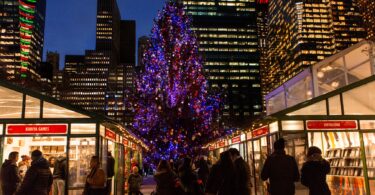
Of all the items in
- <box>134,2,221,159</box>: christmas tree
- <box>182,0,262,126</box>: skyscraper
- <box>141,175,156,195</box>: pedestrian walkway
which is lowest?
<box>141,175,156,195</box>: pedestrian walkway

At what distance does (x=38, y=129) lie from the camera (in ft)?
32.7

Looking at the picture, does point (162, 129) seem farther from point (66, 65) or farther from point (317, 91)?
point (66, 65)

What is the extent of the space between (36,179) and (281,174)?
3507 mm

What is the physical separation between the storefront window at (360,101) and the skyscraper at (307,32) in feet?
452

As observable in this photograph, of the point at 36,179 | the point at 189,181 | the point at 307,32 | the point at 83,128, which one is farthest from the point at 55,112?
the point at 307,32

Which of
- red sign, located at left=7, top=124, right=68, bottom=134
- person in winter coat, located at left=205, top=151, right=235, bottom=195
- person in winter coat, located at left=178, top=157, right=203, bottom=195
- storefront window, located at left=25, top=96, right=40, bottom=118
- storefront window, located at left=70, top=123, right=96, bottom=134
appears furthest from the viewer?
storefront window, located at left=25, top=96, right=40, bottom=118

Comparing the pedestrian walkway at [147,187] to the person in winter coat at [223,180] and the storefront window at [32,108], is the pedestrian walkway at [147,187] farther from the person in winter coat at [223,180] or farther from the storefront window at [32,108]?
the person in winter coat at [223,180]

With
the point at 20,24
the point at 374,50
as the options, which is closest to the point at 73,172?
the point at 374,50

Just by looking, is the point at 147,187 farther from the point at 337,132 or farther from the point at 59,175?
the point at 337,132

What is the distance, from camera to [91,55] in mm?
172875

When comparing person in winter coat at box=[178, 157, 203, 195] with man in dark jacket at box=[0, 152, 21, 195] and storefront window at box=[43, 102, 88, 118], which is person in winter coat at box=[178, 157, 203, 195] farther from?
storefront window at box=[43, 102, 88, 118]

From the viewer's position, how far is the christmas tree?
78.1 ft

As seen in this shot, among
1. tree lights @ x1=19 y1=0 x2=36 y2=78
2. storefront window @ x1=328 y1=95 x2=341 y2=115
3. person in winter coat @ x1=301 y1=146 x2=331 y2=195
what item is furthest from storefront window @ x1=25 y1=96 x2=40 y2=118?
tree lights @ x1=19 y1=0 x2=36 y2=78

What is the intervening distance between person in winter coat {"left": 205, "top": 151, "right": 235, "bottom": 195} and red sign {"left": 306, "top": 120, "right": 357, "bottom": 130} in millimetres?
5255
